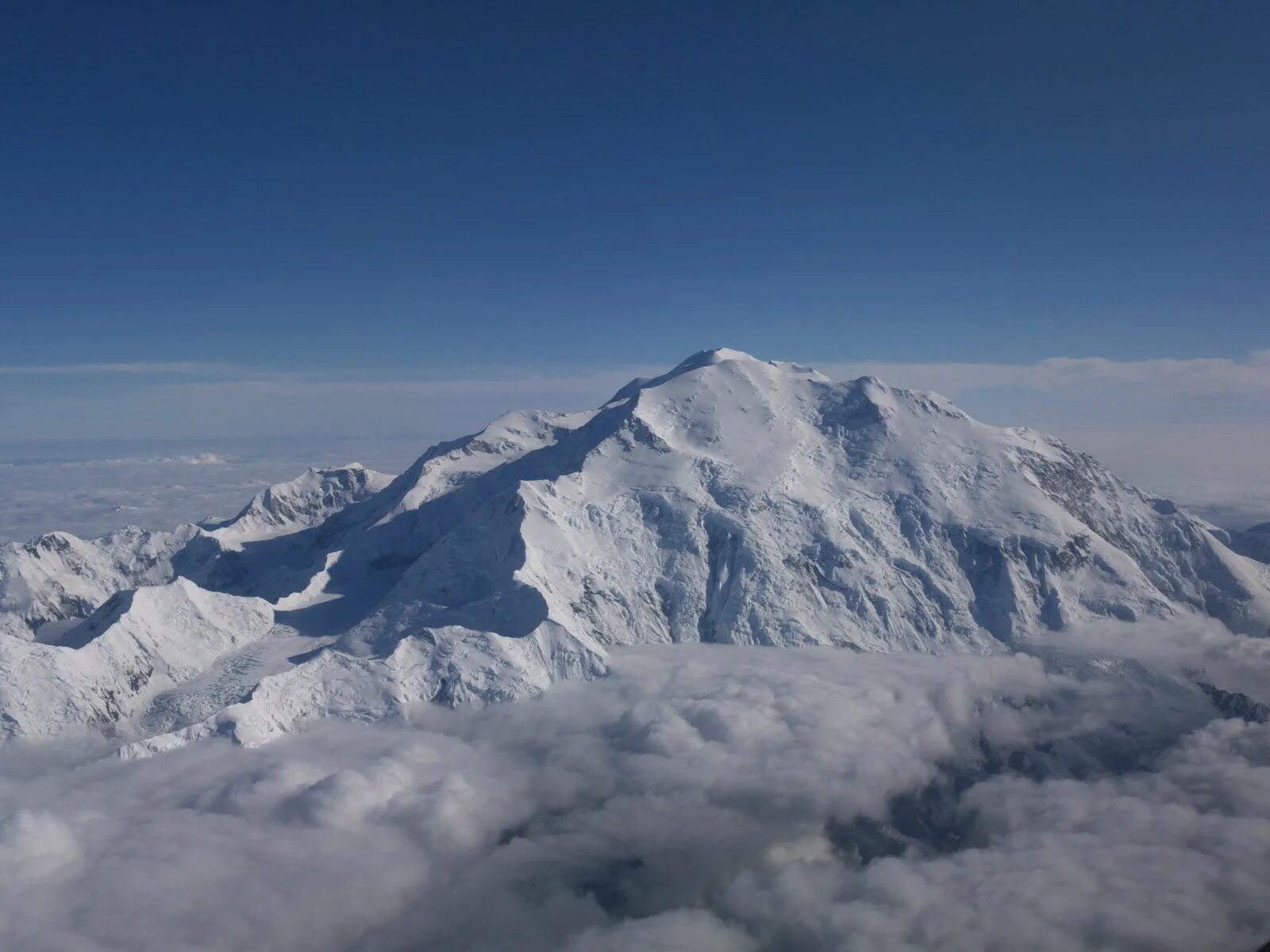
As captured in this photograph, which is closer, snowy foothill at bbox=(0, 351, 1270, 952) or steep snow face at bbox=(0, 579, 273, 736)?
snowy foothill at bbox=(0, 351, 1270, 952)

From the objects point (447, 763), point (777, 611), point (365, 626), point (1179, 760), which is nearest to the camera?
point (447, 763)

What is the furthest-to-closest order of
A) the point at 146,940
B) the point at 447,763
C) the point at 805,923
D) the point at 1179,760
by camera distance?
the point at 1179,760, the point at 447,763, the point at 805,923, the point at 146,940

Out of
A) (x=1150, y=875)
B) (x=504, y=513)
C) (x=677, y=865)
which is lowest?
(x=677, y=865)

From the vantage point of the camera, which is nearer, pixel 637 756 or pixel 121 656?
pixel 637 756

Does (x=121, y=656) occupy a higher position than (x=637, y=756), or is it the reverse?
(x=121, y=656)

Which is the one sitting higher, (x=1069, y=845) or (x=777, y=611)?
(x=777, y=611)

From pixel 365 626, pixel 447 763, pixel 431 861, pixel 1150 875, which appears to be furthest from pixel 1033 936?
pixel 365 626

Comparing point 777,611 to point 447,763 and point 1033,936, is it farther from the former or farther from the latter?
point 1033,936

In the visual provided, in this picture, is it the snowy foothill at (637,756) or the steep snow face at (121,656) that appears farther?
the steep snow face at (121,656)
